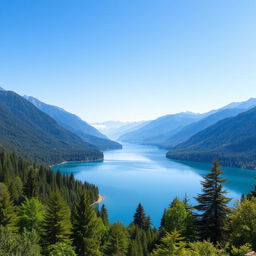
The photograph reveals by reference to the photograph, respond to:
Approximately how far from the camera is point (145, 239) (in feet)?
178

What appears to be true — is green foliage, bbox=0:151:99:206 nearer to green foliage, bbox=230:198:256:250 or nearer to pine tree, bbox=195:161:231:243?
pine tree, bbox=195:161:231:243

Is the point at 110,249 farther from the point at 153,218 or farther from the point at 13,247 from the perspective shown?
the point at 153,218

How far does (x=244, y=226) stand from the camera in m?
25.0

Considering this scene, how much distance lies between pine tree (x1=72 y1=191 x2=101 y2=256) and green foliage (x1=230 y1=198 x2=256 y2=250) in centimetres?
1663

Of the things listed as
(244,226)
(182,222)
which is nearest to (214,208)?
(244,226)

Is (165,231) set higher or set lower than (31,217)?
higher

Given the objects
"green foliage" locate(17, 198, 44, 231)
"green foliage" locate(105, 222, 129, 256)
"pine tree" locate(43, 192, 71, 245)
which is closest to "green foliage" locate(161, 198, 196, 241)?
"green foliage" locate(105, 222, 129, 256)

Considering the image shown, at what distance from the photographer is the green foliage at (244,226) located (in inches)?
975

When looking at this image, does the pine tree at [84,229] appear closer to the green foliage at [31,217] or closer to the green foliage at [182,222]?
the green foliage at [182,222]

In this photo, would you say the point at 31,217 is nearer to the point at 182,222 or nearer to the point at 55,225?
the point at 55,225

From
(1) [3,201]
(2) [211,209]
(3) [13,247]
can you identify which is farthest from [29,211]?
(2) [211,209]

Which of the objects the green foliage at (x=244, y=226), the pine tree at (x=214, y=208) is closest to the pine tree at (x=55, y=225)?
the pine tree at (x=214, y=208)

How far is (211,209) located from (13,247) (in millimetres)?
21058

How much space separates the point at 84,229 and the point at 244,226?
1866cm
